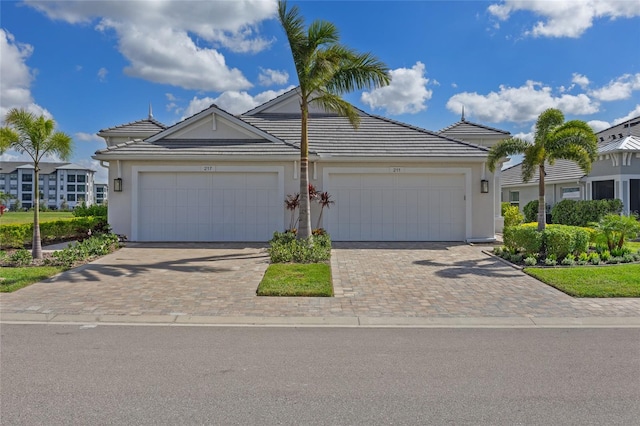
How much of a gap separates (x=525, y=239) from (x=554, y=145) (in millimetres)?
2649

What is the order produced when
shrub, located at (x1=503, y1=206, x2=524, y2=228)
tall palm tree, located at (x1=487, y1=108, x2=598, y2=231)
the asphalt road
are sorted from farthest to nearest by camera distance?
shrub, located at (x1=503, y1=206, x2=524, y2=228)
tall palm tree, located at (x1=487, y1=108, x2=598, y2=231)
the asphalt road

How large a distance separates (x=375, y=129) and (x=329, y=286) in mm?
9973

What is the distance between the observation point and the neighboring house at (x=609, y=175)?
61.8 feet

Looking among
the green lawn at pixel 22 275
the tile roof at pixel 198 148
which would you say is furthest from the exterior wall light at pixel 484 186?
the green lawn at pixel 22 275

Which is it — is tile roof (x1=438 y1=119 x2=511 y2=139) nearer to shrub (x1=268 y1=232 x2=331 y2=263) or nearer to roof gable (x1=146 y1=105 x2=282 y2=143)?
roof gable (x1=146 y1=105 x2=282 y2=143)

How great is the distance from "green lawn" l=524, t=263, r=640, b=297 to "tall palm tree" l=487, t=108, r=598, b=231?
6.15 ft

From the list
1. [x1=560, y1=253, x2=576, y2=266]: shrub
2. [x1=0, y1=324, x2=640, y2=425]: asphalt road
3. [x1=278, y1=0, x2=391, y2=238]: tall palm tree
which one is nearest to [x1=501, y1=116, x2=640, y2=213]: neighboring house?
[x1=560, y1=253, x2=576, y2=266]: shrub

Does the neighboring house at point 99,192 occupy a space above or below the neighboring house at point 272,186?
above

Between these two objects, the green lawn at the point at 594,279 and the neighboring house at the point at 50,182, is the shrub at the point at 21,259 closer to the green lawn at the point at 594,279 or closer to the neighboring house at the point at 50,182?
the green lawn at the point at 594,279

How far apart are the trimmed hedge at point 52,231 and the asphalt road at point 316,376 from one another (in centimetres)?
856

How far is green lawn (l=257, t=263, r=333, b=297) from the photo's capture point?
Result: 780 cm

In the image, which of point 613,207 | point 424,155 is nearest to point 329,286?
point 424,155

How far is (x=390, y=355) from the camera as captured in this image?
4965mm

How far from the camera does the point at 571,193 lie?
76.3 ft
